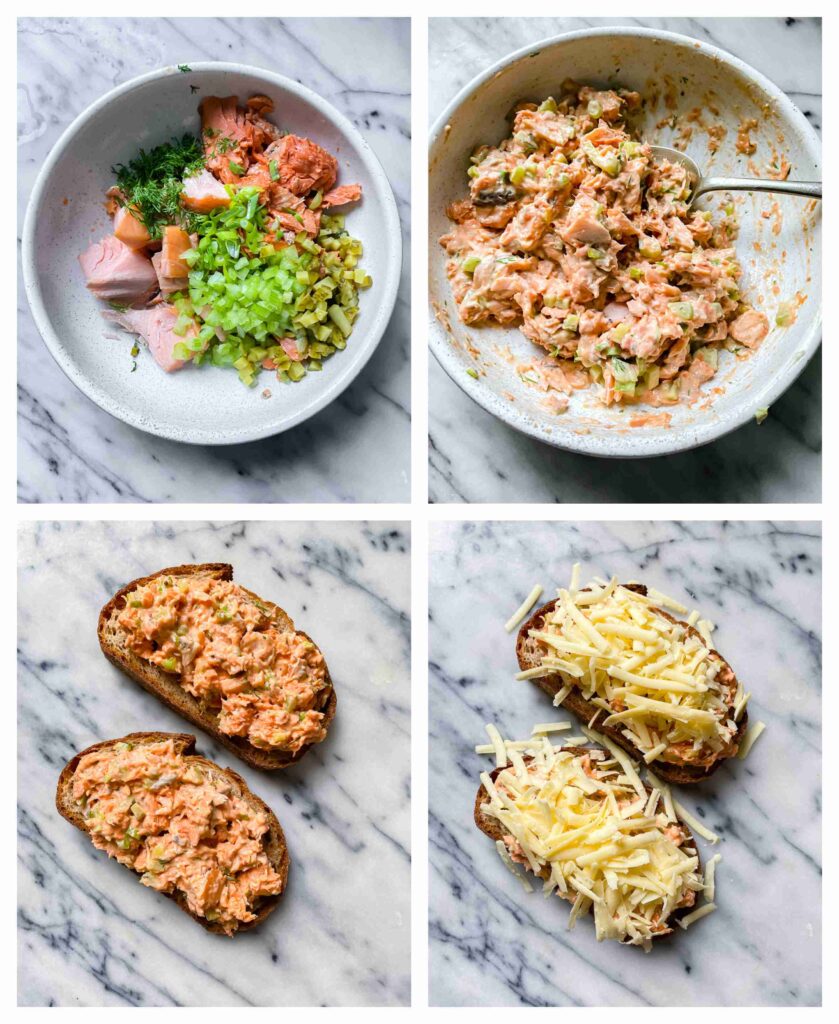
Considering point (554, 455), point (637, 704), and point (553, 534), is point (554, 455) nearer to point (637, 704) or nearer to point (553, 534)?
point (553, 534)

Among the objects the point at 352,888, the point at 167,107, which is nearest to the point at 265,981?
the point at 352,888

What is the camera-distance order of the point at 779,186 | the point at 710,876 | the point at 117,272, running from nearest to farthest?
the point at 779,186, the point at 117,272, the point at 710,876

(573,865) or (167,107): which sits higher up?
(167,107)

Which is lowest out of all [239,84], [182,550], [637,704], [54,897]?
[54,897]

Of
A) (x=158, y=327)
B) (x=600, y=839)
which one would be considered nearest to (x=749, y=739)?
(x=600, y=839)

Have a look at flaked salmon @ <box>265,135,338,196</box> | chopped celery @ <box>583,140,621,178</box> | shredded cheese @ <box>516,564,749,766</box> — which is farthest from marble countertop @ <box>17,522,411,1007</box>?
chopped celery @ <box>583,140,621,178</box>

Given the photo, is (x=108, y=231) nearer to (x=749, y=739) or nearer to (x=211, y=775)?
(x=211, y=775)
